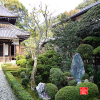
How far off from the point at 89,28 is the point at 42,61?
14.7 ft

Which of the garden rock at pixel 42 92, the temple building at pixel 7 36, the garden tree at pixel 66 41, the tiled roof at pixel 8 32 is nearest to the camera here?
the garden rock at pixel 42 92

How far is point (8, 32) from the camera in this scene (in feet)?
55.4

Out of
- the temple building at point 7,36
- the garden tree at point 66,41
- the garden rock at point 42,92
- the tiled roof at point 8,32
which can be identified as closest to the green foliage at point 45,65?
the garden tree at point 66,41

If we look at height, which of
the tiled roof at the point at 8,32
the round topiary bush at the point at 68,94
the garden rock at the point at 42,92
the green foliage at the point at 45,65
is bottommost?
the garden rock at the point at 42,92

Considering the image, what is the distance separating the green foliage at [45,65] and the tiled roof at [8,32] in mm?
8669

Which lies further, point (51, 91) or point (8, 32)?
point (8, 32)

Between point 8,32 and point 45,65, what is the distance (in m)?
11.1

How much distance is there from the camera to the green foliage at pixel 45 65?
756 cm

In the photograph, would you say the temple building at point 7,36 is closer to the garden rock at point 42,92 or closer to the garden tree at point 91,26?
the garden tree at point 91,26

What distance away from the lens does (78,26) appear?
399 inches

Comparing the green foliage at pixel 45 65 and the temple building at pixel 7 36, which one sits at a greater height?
the temple building at pixel 7 36

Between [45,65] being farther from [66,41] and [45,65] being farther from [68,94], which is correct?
[68,94]

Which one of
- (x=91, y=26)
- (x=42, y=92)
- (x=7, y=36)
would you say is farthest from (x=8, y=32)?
(x=42, y=92)

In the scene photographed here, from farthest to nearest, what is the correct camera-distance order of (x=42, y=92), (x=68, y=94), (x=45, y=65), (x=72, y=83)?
(x=45, y=65), (x=72, y=83), (x=42, y=92), (x=68, y=94)
